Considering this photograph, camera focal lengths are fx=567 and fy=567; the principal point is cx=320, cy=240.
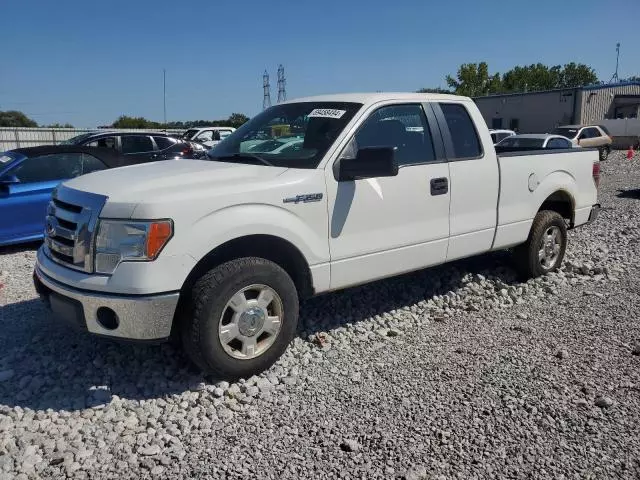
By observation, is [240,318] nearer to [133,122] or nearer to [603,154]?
[603,154]

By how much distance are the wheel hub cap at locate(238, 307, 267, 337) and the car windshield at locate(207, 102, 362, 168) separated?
1.13 m

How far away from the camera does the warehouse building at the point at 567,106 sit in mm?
38344

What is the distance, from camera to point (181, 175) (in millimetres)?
3939

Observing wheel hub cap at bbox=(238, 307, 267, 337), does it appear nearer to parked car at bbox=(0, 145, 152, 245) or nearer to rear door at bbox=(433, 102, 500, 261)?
rear door at bbox=(433, 102, 500, 261)

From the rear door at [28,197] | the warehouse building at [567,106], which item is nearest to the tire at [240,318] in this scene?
the rear door at [28,197]

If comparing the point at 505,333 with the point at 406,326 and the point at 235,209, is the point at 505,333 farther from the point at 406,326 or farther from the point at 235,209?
the point at 235,209

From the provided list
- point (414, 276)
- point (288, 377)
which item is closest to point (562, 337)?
point (414, 276)

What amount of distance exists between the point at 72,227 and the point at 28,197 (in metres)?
4.73

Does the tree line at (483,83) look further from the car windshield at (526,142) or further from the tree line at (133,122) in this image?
the car windshield at (526,142)

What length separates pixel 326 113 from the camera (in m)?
4.56

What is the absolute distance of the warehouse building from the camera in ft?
126

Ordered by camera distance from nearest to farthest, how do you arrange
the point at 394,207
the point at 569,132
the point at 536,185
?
the point at 394,207, the point at 536,185, the point at 569,132

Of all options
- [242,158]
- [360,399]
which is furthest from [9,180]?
[360,399]

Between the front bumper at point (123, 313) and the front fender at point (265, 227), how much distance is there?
38 cm
